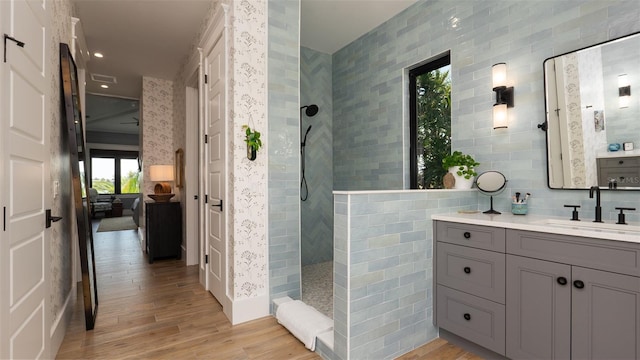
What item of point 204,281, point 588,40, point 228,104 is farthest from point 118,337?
point 588,40

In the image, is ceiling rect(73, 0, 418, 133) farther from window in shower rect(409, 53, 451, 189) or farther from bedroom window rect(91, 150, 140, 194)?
bedroom window rect(91, 150, 140, 194)

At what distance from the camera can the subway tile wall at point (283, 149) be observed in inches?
106

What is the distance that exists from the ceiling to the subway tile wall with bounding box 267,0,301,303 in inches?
26.9

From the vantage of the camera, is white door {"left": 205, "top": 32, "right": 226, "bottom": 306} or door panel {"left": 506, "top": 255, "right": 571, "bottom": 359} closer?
door panel {"left": 506, "top": 255, "right": 571, "bottom": 359}

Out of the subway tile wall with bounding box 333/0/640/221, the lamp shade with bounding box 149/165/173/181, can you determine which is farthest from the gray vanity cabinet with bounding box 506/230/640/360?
the lamp shade with bounding box 149/165/173/181

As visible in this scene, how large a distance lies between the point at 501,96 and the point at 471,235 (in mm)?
1180

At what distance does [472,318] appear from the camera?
1.97 m

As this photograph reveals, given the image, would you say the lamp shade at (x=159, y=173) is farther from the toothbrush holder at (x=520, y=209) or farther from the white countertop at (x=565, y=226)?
the toothbrush holder at (x=520, y=209)

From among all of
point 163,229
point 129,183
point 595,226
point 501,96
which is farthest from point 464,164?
point 129,183

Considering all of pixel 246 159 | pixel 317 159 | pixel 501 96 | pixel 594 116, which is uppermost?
pixel 501 96

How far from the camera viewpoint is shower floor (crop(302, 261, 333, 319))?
8.92 ft

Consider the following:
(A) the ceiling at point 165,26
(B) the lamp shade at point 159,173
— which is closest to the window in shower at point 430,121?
(A) the ceiling at point 165,26

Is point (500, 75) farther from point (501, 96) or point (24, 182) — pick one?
point (24, 182)

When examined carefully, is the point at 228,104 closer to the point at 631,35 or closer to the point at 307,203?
the point at 307,203
